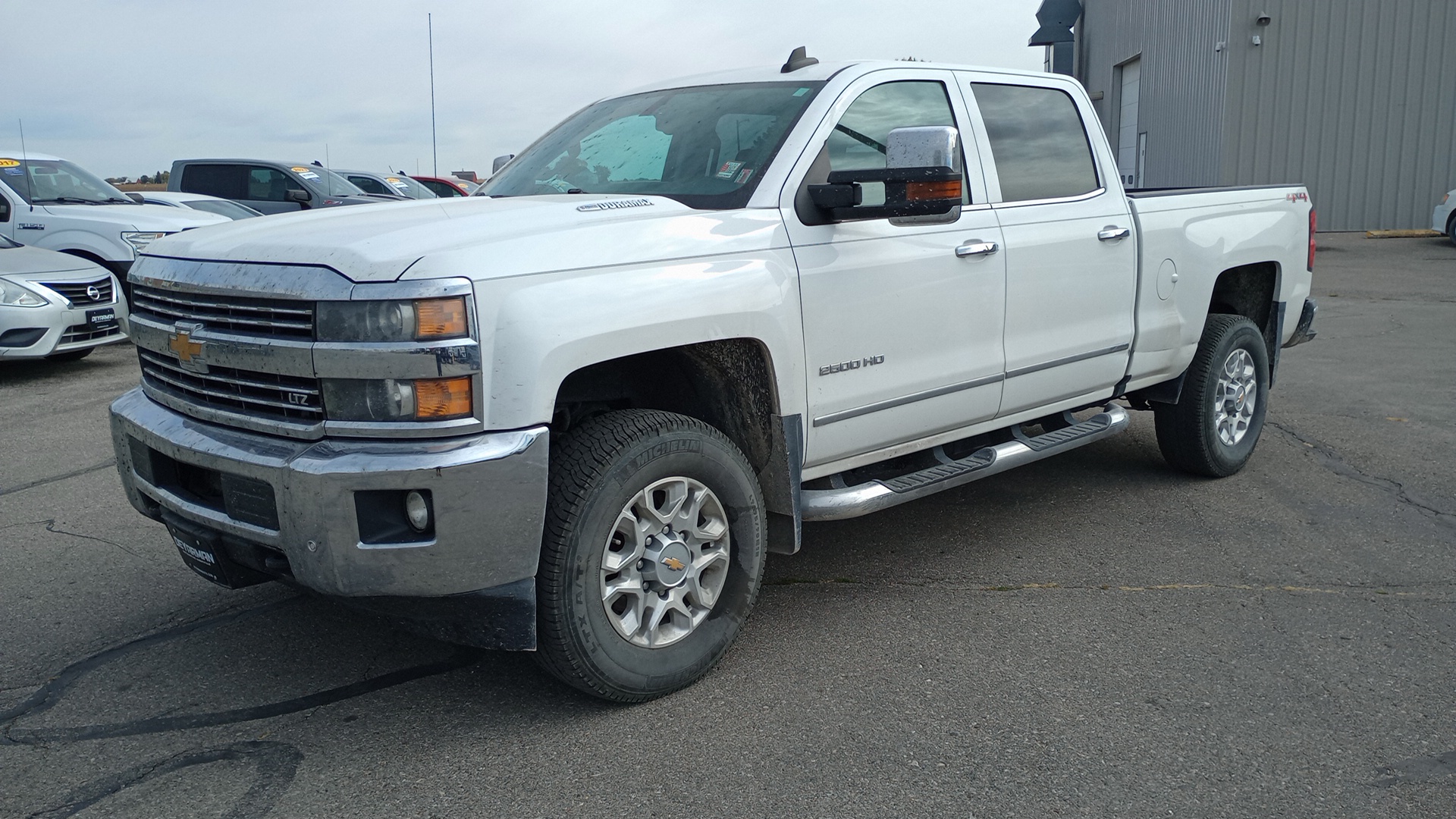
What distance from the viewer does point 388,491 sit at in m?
2.95

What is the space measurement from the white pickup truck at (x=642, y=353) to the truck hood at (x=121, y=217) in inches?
325

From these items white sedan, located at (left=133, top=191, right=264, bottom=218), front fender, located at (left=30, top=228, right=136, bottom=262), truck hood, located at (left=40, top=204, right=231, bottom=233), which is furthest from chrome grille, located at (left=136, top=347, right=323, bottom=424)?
white sedan, located at (left=133, top=191, right=264, bottom=218)

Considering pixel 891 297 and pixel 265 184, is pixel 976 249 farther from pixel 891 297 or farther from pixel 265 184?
pixel 265 184

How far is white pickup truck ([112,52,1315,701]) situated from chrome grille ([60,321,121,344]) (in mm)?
6493

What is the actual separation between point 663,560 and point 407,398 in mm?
916

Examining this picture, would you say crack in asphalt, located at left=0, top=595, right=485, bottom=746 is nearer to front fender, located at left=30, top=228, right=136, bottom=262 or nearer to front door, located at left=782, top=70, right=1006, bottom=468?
front door, located at left=782, top=70, right=1006, bottom=468

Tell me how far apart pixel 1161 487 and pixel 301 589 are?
167 inches

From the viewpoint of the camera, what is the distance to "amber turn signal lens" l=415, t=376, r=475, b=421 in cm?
291

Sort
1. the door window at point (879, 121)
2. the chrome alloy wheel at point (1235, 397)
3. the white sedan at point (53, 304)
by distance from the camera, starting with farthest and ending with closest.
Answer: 1. the white sedan at point (53, 304)
2. the chrome alloy wheel at point (1235, 397)
3. the door window at point (879, 121)

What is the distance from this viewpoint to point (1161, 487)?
5.81m

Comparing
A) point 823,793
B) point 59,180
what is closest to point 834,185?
point 823,793

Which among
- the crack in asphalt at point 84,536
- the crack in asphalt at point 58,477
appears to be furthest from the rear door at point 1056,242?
the crack in asphalt at point 58,477

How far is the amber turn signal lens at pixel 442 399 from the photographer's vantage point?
2.91 metres

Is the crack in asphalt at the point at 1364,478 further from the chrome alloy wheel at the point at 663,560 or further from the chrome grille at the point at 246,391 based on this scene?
the chrome grille at the point at 246,391
